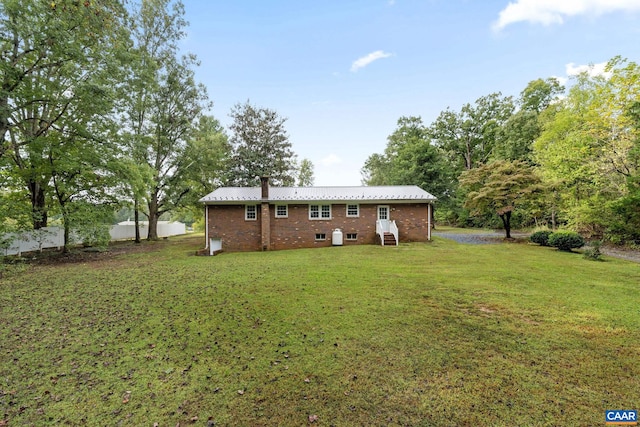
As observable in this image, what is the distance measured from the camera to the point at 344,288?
7301 mm

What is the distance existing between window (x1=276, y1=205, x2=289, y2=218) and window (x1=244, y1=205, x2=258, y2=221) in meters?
1.40

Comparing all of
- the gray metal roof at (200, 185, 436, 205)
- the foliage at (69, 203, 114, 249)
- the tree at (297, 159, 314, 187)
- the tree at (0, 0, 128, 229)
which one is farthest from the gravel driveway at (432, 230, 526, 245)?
the tree at (297, 159, 314, 187)

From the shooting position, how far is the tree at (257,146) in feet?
96.7

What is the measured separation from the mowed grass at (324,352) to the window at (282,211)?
902 centimetres

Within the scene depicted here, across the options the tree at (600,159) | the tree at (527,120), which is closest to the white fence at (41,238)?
the tree at (600,159)

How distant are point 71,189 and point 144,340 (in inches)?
592

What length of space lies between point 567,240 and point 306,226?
545 inches

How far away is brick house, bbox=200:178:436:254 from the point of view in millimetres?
16703

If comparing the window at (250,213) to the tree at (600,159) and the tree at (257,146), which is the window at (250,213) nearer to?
the tree at (257,146)

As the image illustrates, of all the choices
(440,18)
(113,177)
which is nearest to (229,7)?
(113,177)

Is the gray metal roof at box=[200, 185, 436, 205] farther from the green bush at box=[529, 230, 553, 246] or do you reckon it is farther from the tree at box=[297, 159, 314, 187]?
the tree at box=[297, 159, 314, 187]

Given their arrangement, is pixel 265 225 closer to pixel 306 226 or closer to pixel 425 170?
pixel 306 226

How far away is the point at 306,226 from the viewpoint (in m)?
16.9

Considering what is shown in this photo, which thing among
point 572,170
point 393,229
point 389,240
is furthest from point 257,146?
point 572,170
